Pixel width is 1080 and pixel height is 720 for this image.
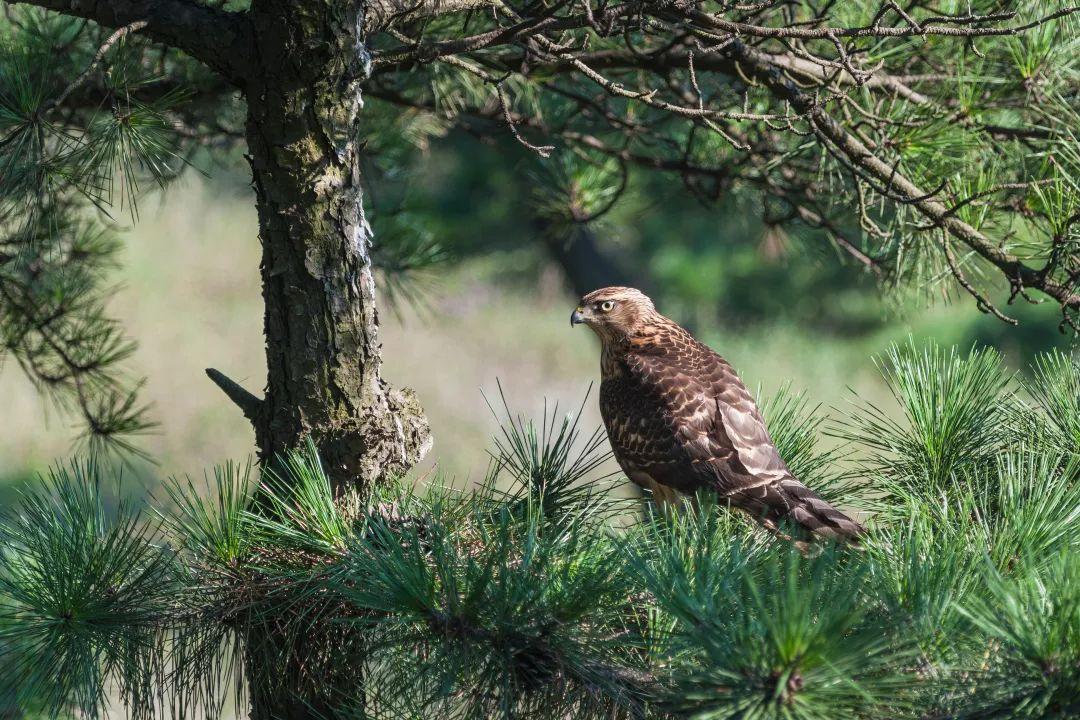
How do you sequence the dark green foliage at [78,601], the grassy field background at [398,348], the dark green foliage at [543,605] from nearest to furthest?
the dark green foliage at [543,605] → the dark green foliage at [78,601] → the grassy field background at [398,348]

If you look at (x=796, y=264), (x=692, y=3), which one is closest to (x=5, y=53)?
(x=692, y=3)

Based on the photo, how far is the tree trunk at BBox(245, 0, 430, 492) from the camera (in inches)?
54.6

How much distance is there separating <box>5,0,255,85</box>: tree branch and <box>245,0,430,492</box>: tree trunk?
0.10 feet

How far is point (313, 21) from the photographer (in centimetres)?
137

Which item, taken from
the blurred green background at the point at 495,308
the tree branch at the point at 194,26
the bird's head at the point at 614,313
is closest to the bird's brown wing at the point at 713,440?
the bird's head at the point at 614,313

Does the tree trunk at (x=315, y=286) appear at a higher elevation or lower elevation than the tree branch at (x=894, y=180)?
lower

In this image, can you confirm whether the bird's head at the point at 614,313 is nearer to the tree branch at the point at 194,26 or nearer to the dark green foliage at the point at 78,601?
the tree branch at the point at 194,26

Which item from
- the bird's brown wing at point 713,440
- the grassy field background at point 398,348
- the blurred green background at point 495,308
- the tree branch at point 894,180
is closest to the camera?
the tree branch at point 894,180

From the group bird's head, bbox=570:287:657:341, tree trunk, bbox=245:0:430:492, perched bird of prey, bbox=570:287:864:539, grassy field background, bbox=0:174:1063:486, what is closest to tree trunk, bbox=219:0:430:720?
tree trunk, bbox=245:0:430:492

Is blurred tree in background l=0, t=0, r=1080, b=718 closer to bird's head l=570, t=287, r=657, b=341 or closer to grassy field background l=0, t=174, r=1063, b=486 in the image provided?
bird's head l=570, t=287, r=657, b=341

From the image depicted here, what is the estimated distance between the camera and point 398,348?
25.3ft

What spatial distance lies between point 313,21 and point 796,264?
4389 mm

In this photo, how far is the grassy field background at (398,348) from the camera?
6039mm

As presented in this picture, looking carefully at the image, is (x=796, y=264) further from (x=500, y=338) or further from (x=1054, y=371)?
(x=1054, y=371)
